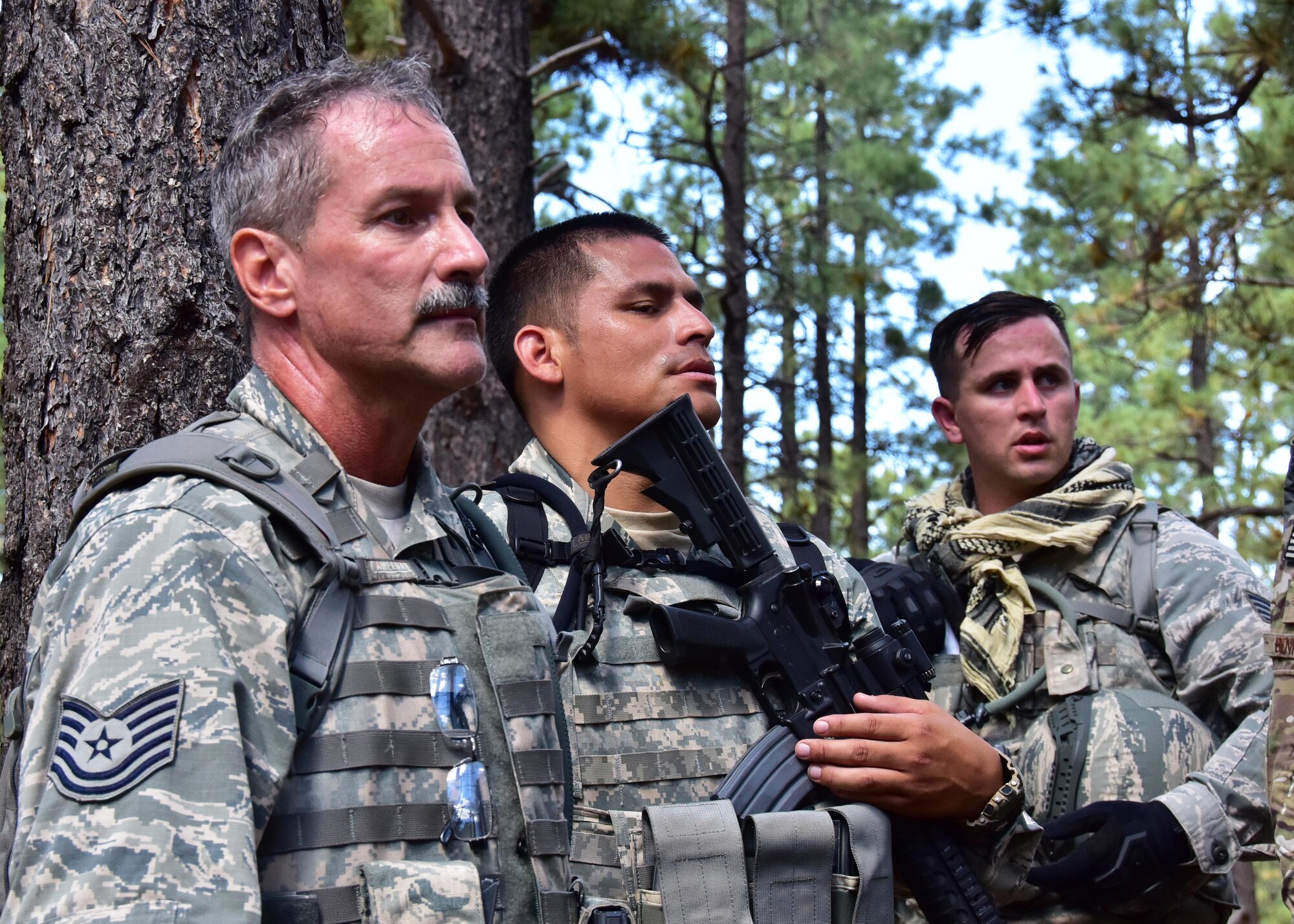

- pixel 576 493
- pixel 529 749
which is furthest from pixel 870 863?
pixel 576 493

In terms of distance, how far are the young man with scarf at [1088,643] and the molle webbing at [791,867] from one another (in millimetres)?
1123

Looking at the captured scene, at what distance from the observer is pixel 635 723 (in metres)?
2.73

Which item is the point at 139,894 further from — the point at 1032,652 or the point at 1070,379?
the point at 1070,379

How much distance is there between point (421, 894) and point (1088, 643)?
269cm

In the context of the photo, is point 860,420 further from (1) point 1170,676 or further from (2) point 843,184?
(1) point 1170,676

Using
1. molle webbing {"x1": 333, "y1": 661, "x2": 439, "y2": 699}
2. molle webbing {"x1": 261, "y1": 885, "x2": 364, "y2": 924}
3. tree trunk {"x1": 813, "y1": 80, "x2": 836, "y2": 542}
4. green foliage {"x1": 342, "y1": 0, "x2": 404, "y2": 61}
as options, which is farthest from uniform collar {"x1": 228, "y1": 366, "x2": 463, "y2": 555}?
tree trunk {"x1": 813, "y1": 80, "x2": 836, "y2": 542}

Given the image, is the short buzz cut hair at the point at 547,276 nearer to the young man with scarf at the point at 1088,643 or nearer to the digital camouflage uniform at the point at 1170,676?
the young man with scarf at the point at 1088,643

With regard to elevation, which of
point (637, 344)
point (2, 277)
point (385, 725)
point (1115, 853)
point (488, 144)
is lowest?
point (1115, 853)

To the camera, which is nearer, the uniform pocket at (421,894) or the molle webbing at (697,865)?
the uniform pocket at (421,894)

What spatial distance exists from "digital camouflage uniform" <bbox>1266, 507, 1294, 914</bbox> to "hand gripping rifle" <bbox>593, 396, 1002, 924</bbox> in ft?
2.01

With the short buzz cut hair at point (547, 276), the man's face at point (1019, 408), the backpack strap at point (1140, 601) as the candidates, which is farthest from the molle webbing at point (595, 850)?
the man's face at point (1019, 408)

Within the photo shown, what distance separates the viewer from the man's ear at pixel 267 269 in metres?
2.23

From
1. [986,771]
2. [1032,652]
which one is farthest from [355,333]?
[1032,652]

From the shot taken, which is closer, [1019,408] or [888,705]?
[888,705]
